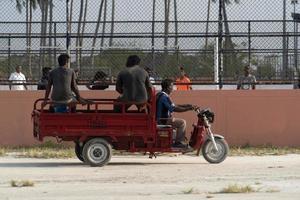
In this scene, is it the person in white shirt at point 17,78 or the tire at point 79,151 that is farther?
the person in white shirt at point 17,78

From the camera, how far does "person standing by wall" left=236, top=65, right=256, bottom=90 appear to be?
18553 mm

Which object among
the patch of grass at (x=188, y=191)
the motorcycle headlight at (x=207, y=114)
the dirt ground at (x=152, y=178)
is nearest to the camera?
the dirt ground at (x=152, y=178)

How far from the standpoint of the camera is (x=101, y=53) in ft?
62.9

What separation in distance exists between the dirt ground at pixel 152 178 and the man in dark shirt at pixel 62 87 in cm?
119

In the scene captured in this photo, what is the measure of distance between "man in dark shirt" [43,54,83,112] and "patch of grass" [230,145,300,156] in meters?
4.15

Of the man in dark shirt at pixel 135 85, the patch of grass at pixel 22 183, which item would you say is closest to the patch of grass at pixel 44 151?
the man in dark shirt at pixel 135 85

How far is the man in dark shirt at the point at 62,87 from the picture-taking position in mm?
14688

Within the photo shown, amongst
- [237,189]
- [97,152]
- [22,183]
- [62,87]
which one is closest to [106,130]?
[97,152]

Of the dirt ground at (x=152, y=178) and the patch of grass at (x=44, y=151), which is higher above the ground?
the patch of grass at (x=44, y=151)

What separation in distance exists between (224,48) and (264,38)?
3.21 feet

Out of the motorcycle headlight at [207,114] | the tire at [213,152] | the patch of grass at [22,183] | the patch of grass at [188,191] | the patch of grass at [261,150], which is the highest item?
the motorcycle headlight at [207,114]

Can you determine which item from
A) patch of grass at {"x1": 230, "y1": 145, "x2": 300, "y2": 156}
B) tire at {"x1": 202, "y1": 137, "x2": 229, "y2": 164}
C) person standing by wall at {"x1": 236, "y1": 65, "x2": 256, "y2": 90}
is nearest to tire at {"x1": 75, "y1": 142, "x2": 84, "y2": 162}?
tire at {"x1": 202, "y1": 137, "x2": 229, "y2": 164}

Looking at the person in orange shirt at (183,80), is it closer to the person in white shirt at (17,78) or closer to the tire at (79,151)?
the person in white shirt at (17,78)

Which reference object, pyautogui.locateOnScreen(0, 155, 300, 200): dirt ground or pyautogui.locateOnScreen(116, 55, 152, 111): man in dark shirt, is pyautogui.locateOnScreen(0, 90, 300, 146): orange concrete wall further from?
pyautogui.locateOnScreen(116, 55, 152, 111): man in dark shirt
